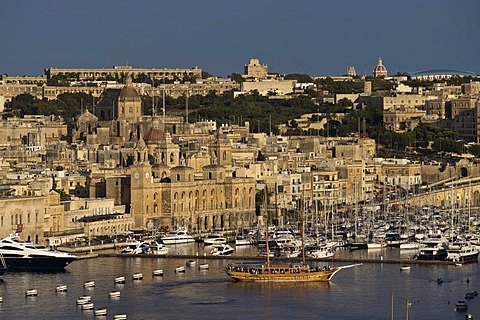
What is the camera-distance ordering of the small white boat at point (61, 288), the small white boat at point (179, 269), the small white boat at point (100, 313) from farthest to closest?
1. the small white boat at point (179, 269)
2. the small white boat at point (61, 288)
3. the small white boat at point (100, 313)

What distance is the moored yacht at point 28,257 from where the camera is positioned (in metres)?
42.7

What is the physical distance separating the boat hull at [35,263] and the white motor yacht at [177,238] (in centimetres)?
527

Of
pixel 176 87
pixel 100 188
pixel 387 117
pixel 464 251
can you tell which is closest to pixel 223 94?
pixel 176 87

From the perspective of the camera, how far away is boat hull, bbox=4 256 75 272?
1681 inches

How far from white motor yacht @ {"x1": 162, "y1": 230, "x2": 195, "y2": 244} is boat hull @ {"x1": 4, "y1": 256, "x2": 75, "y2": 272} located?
527 cm

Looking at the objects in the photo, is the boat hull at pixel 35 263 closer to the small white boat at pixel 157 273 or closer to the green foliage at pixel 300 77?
the small white boat at pixel 157 273

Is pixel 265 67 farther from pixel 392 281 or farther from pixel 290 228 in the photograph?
pixel 392 281

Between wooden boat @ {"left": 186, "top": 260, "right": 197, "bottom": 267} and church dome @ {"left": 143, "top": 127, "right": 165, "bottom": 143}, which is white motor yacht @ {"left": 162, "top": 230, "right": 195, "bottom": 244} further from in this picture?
church dome @ {"left": 143, "top": 127, "right": 165, "bottom": 143}

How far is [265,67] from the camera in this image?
100062 mm

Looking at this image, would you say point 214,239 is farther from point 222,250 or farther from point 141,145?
point 141,145

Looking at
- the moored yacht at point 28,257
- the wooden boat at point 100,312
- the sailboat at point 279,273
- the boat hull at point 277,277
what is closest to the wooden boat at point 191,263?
the sailboat at point 279,273

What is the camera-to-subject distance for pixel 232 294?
3950 centimetres

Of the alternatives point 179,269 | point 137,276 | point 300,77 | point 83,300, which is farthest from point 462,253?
point 300,77

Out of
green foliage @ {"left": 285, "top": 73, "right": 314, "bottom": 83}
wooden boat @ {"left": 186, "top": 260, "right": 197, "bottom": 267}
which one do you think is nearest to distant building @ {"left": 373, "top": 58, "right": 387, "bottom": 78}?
green foliage @ {"left": 285, "top": 73, "right": 314, "bottom": 83}
